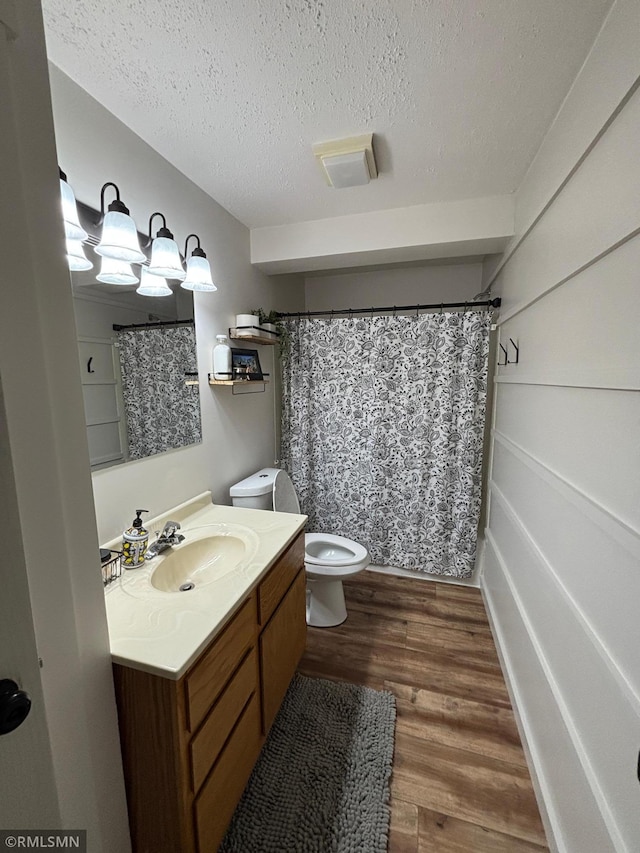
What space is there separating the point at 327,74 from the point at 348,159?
358 mm

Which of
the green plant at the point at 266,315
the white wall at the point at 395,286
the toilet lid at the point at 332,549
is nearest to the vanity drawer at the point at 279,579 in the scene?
the toilet lid at the point at 332,549

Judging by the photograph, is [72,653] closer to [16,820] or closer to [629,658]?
[16,820]

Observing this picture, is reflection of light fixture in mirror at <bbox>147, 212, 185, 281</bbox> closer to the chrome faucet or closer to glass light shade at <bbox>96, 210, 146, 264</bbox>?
glass light shade at <bbox>96, 210, 146, 264</bbox>

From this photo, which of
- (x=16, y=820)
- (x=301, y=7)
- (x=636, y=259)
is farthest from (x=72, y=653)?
(x=301, y=7)

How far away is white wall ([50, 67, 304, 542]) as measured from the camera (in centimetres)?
116

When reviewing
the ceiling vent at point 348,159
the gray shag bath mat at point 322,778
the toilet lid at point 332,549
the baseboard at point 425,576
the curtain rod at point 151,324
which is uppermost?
the ceiling vent at point 348,159

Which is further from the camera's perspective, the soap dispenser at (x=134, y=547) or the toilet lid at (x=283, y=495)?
the toilet lid at (x=283, y=495)

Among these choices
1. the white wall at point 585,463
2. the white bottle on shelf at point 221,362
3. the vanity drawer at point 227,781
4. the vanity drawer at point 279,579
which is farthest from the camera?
the white bottle on shelf at point 221,362

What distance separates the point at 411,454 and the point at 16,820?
2196 mm

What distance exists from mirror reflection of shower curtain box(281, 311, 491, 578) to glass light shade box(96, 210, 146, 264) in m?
1.38

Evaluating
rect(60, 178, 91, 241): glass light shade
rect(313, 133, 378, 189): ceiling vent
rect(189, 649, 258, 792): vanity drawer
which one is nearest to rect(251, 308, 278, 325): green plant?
rect(313, 133, 378, 189): ceiling vent

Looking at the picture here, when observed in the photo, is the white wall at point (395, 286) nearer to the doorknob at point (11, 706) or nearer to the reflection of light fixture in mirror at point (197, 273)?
the reflection of light fixture in mirror at point (197, 273)

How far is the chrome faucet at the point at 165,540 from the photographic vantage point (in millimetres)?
1253

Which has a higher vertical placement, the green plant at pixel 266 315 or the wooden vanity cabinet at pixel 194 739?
the green plant at pixel 266 315
